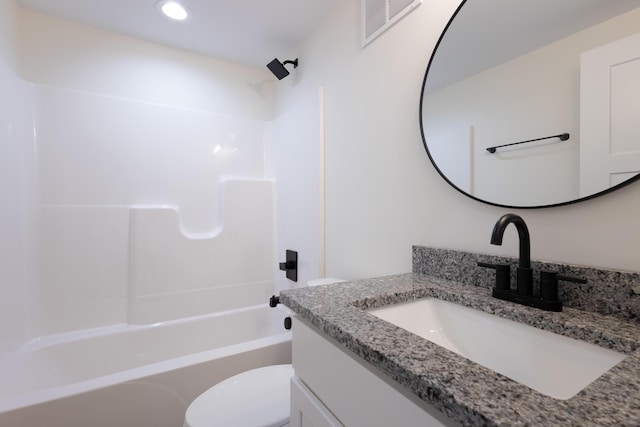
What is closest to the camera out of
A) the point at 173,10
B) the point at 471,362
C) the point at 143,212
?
the point at 471,362

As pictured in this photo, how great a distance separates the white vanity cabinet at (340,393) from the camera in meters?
0.44

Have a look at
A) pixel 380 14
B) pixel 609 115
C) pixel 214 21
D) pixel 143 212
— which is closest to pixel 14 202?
pixel 143 212

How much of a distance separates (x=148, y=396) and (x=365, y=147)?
1.42m

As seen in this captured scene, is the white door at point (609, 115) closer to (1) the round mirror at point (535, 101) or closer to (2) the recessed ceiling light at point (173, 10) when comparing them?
(1) the round mirror at point (535, 101)

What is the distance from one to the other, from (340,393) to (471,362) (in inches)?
10.9

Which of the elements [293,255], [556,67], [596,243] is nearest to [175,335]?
[293,255]

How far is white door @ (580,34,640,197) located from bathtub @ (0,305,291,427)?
1.38 m

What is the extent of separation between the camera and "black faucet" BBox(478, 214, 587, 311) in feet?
2.12

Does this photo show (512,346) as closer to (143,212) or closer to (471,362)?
(471,362)

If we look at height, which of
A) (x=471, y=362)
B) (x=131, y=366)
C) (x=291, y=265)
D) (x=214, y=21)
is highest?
(x=214, y=21)

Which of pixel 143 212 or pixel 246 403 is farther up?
pixel 143 212

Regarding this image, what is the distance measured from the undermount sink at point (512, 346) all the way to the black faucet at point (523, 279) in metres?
0.07

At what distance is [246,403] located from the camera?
1.00 meters

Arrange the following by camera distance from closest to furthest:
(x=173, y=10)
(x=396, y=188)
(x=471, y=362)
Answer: (x=471, y=362)
(x=396, y=188)
(x=173, y=10)
